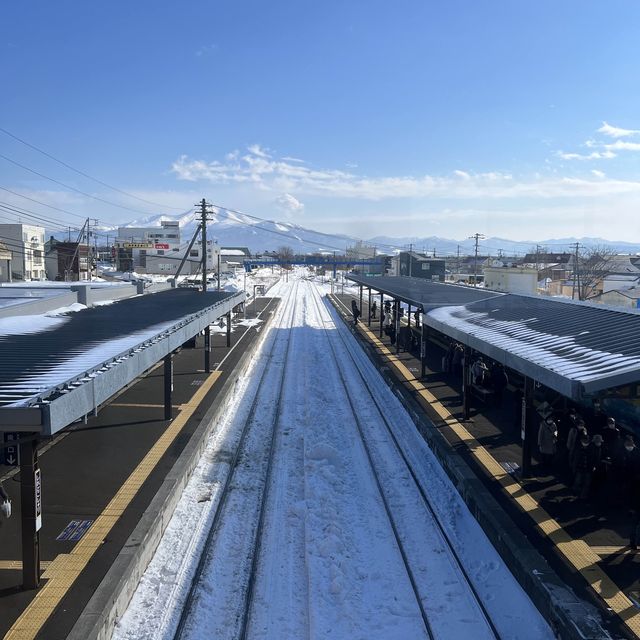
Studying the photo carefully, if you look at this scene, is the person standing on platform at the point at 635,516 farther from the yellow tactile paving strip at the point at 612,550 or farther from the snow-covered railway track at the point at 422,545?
the snow-covered railway track at the point at 422,545

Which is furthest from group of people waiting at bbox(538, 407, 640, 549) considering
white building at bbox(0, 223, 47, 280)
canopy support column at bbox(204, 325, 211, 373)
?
white building at bbox(0, 223, 47, 280)

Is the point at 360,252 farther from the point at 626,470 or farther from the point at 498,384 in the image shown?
the point at 626,470

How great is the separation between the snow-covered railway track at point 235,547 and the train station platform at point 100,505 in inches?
26.7

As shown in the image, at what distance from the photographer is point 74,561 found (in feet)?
19.7

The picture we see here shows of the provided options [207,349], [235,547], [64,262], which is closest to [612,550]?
[235,547]

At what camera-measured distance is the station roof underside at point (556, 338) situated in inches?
259

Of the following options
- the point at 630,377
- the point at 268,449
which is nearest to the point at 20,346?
the point at 268,449

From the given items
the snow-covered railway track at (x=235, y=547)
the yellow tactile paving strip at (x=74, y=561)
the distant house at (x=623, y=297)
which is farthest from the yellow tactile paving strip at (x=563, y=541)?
the distant house at (x=623, y=297)

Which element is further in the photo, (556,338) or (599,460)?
(556,338)

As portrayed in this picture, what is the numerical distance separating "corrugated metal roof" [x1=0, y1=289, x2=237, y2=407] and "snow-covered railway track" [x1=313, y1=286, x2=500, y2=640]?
4.43 metres

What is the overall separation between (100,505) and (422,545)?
4.26m

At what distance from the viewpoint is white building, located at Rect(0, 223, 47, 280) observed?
4597cm

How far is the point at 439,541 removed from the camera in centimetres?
731

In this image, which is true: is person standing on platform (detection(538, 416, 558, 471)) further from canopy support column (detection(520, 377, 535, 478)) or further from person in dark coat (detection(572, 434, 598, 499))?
person in dark coat (detection(572, 434, 598, 499))
